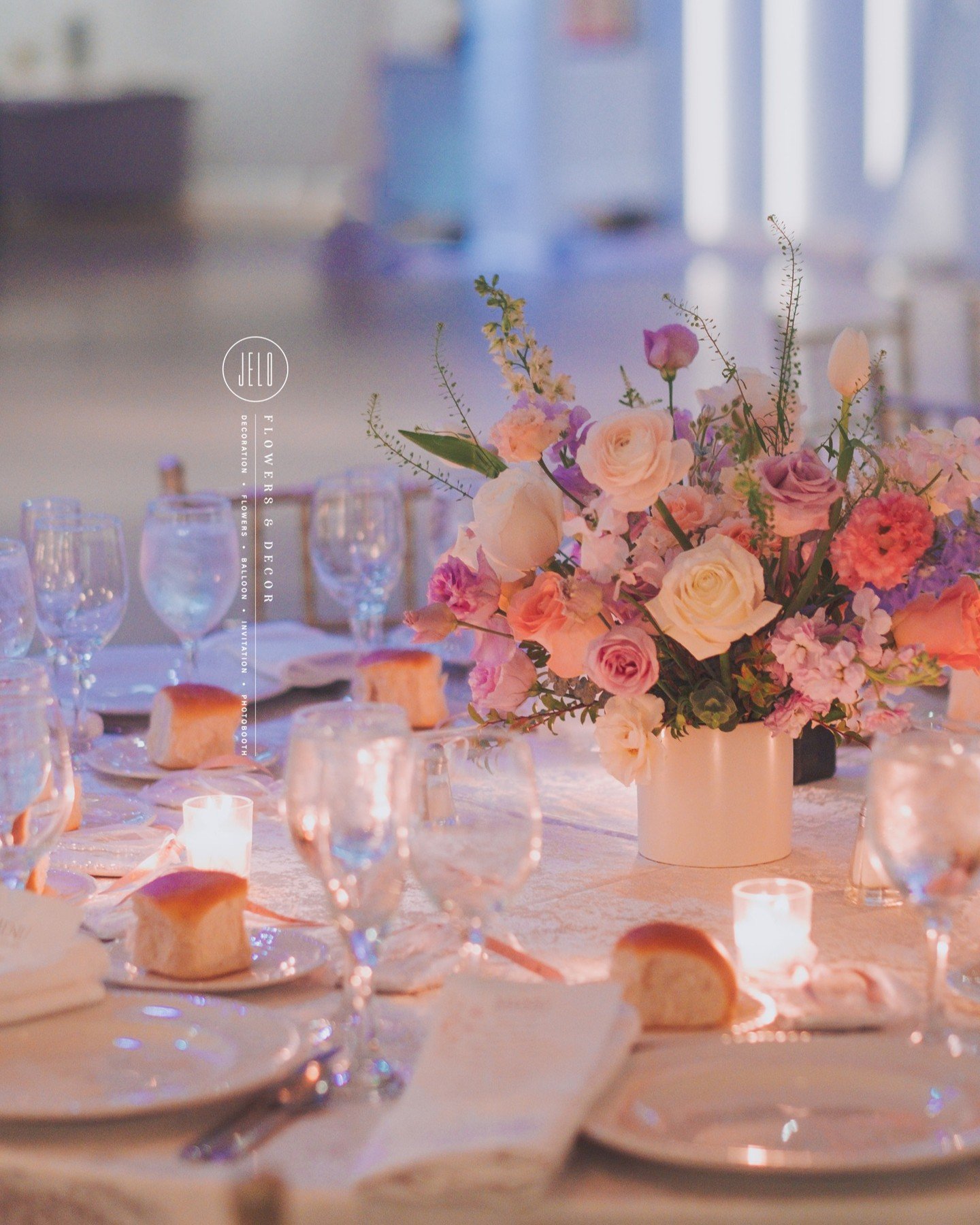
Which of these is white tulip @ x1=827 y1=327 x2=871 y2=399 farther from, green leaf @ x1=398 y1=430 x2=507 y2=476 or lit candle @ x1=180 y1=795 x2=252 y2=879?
lit candle @ x1=180 y1=795 x2=252 y2=879

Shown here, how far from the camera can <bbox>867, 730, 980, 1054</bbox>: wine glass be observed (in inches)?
34.4

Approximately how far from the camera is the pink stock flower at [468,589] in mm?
1266

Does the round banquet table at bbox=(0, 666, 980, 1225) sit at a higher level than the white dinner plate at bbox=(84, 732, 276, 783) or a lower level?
lower

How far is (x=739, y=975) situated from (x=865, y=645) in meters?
0.27

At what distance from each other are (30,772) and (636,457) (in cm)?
45

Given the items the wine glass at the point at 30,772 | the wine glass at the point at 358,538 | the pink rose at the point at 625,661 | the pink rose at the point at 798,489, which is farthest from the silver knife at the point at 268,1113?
the wine glass at the point at 358,538

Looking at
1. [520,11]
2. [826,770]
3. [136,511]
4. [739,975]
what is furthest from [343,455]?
[520,11]

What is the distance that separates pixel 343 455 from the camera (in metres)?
7.09

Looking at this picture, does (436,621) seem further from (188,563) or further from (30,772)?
(188,563)

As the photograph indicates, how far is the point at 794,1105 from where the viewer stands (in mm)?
838

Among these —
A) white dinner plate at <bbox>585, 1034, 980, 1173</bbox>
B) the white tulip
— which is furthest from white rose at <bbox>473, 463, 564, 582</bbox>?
white dinner plate at <bbox>585, 1034, 980, 1173</bbox>

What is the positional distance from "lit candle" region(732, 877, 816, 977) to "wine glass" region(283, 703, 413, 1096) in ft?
0.93

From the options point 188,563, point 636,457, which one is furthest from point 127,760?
point 636,457

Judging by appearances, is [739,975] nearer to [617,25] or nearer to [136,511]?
[136,511]
